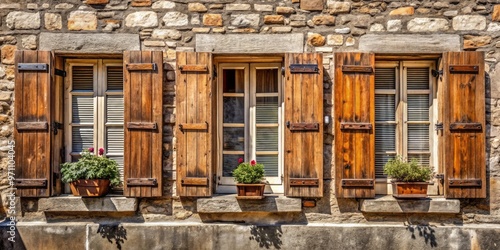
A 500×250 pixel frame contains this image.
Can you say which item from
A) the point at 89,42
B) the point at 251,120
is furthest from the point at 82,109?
the point at 251,120

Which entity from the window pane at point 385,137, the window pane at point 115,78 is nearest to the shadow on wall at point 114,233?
the window pane at point 115,78

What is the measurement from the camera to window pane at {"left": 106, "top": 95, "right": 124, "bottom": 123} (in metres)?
5.01

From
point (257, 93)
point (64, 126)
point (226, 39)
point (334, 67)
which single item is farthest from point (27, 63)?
point (334, 67)

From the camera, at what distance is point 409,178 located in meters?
4.65

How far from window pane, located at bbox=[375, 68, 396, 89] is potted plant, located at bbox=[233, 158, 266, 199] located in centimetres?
159

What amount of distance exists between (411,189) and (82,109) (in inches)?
139

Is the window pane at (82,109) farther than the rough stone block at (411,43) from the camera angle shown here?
Yes

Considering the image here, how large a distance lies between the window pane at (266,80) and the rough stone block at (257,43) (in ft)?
1.02

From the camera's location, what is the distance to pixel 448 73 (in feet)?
→ 15.6

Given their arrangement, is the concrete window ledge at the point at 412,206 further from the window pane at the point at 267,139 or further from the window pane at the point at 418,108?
the window pane at the point at 267,139

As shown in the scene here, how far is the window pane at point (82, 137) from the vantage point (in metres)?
5.03

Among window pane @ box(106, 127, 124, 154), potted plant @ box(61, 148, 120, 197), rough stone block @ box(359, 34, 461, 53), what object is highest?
rough stone block @ box(359, 34, 461, 53)

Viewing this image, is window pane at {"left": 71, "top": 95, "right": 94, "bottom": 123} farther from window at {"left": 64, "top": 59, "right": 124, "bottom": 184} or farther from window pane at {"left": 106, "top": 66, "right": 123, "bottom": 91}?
window pane at {"left": 106, "top": 66, "right": 123, "bottom": 91}

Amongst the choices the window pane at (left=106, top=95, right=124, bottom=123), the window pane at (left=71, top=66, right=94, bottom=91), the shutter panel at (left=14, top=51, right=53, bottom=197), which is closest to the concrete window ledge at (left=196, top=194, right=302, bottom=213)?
the window pane at (left=106, top=95, right=124, bottom=123)
